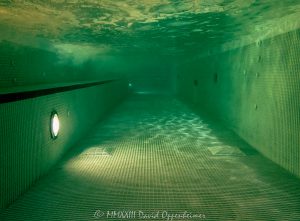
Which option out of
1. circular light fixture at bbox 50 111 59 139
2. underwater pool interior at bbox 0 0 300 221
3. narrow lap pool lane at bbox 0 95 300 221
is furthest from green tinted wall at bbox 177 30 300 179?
circular light fixture at bbox 50 111 59 139

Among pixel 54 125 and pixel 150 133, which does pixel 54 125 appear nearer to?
pixel 54 125

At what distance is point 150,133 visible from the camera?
853 centimetres

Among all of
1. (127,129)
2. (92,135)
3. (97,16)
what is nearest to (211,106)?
(127,129)

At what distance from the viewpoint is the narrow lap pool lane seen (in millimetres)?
3654

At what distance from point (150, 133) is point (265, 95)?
11.7 ft

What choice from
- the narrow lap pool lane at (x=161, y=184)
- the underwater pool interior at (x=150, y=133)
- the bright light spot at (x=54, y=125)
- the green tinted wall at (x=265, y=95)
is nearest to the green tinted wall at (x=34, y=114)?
the underwater pool interior at (x=150, y=133)

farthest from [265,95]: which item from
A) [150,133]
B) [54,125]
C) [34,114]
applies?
[34,114]

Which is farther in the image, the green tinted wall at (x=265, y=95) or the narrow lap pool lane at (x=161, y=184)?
the green tinted wall at (x=265, y=95)

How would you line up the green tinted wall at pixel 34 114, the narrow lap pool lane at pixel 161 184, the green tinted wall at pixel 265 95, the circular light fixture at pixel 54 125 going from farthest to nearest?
the circular light fixture at pixel 54 125
the green tinted wall at pixel 265 95
the green tinted wall at pixel 34 114
the narrow lap pool lane at pixel 161 184

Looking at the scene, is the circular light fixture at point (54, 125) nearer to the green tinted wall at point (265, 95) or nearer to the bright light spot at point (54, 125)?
the bright light spot at point (54, 125)

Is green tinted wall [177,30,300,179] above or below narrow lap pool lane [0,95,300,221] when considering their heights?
above

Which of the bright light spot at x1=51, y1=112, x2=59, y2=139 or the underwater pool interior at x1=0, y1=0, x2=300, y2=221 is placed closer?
the underwater pool interior at x1=0, y1=0, x2=300, y2=221

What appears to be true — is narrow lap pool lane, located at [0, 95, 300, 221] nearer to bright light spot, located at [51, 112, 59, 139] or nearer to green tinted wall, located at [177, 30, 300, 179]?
green tinted wall, located at [177, 30, 300, 179]

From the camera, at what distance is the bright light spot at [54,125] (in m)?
5.42
